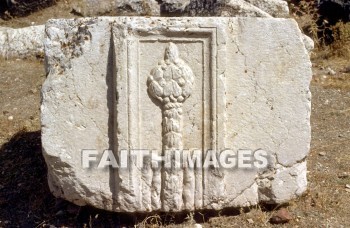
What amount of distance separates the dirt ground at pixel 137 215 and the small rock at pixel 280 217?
0.03m

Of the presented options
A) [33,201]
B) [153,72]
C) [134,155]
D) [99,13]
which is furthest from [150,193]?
[99,13]

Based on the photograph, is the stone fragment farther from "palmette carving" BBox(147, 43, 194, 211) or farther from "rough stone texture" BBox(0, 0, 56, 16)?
"palmette carving" BBox(147, 43, 194, 211)

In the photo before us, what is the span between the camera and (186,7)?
20.2ft

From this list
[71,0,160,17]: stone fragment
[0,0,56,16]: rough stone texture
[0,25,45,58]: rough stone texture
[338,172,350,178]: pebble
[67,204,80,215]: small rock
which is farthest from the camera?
[0,0,56,16]: rough stone texture

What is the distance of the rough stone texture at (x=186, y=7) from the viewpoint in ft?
15.9

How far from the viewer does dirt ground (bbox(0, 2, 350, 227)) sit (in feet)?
11.8

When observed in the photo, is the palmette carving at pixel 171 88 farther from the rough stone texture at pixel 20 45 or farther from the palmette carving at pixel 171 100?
the rough stone texture at pixel 20 45

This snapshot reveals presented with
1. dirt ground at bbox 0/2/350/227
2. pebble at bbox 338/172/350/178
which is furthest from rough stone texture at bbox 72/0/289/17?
pebble at bbox 338/172/350/178

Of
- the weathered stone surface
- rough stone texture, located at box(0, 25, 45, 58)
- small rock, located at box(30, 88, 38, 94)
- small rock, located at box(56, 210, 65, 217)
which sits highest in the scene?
the weathered stone surface

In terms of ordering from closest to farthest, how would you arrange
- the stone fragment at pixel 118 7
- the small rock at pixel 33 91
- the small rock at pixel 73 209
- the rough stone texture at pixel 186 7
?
1. the small rock at pixel 73 209
2. the rough stone texture at pixel 186 7
3. the small rock at pixel 33 91
4. the stone fragment at pixel 118 7

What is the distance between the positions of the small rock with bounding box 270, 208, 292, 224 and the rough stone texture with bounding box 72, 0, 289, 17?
1424 millimetres

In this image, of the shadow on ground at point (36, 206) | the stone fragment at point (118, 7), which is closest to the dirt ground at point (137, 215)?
the shadow on ground at point (36, 206)

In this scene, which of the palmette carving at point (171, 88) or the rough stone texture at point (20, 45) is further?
the rough stone texture at point (20, 45)

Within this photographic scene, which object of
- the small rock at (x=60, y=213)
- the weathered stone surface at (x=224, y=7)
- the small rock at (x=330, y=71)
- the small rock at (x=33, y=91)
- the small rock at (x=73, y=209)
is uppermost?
the weathered stone surface at (x=224, y=7)
